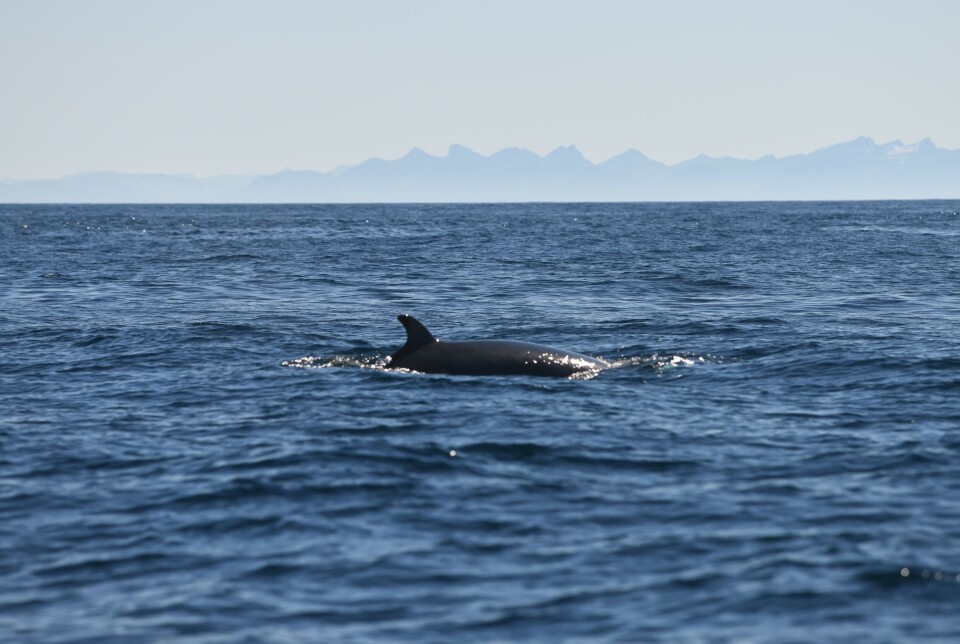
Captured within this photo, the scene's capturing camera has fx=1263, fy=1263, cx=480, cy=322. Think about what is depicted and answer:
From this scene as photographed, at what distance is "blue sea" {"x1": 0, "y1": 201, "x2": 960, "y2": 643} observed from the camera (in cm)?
916

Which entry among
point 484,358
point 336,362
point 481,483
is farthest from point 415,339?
point 481,483

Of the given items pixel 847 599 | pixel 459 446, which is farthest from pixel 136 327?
pixel 847 599

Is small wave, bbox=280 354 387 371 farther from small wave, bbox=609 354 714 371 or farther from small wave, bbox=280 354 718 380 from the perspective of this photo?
small wave, bbox=609 354 714 371

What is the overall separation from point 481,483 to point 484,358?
6.92m

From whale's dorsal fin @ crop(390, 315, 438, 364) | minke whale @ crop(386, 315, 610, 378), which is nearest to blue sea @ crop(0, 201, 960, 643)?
minke whale @ crop(386, 315, 610, 378)

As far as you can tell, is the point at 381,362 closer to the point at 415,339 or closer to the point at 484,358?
the point at 415,339

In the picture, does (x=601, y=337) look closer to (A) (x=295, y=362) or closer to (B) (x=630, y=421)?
(A) (x=295, y=362)

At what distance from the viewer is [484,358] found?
19.5m

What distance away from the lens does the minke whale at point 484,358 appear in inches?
763

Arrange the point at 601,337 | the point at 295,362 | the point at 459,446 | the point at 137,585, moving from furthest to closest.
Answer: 1. the point at 601,337
2. the point at 295,362
3. the point at 459,446
4. the point at 137,585

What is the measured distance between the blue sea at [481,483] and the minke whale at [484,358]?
20.8 inches

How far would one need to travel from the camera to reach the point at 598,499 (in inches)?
472

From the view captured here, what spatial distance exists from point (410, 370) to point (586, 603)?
1084cm

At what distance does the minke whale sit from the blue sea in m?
0.53
